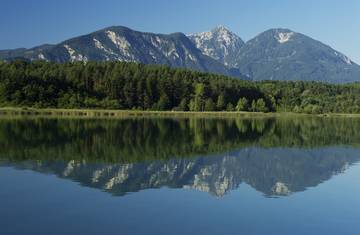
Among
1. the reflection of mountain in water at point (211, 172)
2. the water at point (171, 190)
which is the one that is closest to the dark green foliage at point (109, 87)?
the water at point (171, 190)

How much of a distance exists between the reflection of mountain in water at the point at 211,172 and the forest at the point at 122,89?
11540 centimetres

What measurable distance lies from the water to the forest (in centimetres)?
10474

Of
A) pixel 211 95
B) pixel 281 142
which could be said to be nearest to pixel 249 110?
pixel 211 95

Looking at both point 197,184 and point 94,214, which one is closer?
point 94,214

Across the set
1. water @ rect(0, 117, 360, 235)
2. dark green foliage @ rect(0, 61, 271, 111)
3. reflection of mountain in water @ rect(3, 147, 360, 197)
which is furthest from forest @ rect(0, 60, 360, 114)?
reflection of mountain in water @ rect(3, 147, 360, 197)

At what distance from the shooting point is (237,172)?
35156mm

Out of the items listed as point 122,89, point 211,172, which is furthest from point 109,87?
point 211,172

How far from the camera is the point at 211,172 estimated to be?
114 feet

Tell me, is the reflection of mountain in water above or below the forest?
below

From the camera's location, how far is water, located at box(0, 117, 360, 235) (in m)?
19.9

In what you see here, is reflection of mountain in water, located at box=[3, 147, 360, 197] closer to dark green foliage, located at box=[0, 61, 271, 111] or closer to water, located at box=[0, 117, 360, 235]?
water, located at box=[0, 117, 360, 235]

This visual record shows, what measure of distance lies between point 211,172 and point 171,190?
787 cm

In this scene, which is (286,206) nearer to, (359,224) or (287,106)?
(359,224)

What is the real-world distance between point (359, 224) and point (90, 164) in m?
20.4
